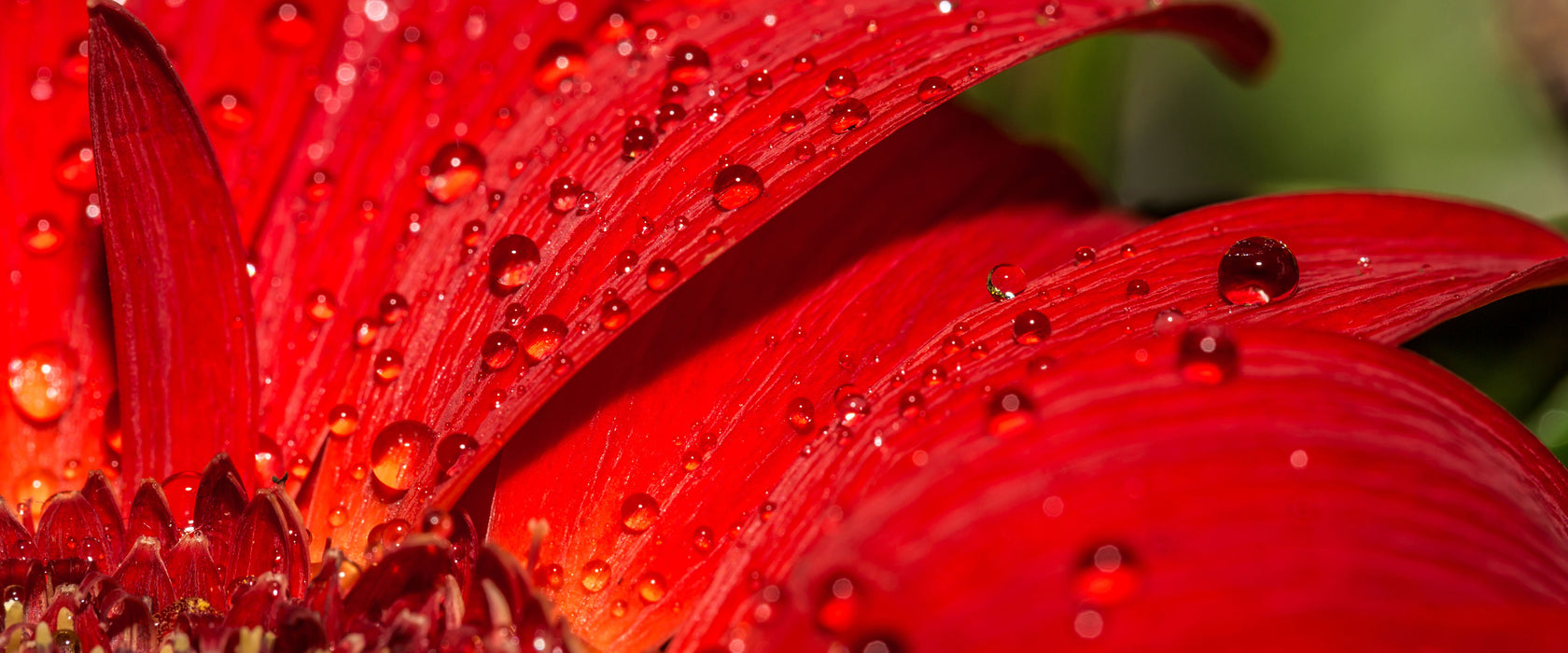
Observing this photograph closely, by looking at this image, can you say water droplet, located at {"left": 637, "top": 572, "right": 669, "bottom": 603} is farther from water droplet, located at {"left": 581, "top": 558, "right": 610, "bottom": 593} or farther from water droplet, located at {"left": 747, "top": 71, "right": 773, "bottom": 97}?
water droplet, located at {"left": 747, "top": 71, "right": 773, "bottom": 97}

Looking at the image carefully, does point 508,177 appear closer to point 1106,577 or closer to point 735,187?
point 735,187

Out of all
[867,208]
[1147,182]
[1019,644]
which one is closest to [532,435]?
[867,208]

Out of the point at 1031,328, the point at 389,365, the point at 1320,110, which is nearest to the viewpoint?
the point at 1031,328

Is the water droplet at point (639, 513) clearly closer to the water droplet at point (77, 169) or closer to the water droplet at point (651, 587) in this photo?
the water droplet at point (651, 587)

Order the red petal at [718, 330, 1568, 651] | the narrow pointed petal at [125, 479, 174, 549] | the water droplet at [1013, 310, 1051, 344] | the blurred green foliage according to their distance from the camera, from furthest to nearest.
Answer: the blurred green foliage
the narrow pointed petal at [125, 479, 174, 549]
the water droplet at [1013, 310, 1051, 344]
the red petal at [718, 330, 1568, 651]

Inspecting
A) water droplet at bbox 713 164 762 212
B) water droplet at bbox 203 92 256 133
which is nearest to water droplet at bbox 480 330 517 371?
water droplet at bbox 713 164 762 212

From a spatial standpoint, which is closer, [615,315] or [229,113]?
[615,315]

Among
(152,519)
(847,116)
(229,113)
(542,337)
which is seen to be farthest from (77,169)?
(847,116)
